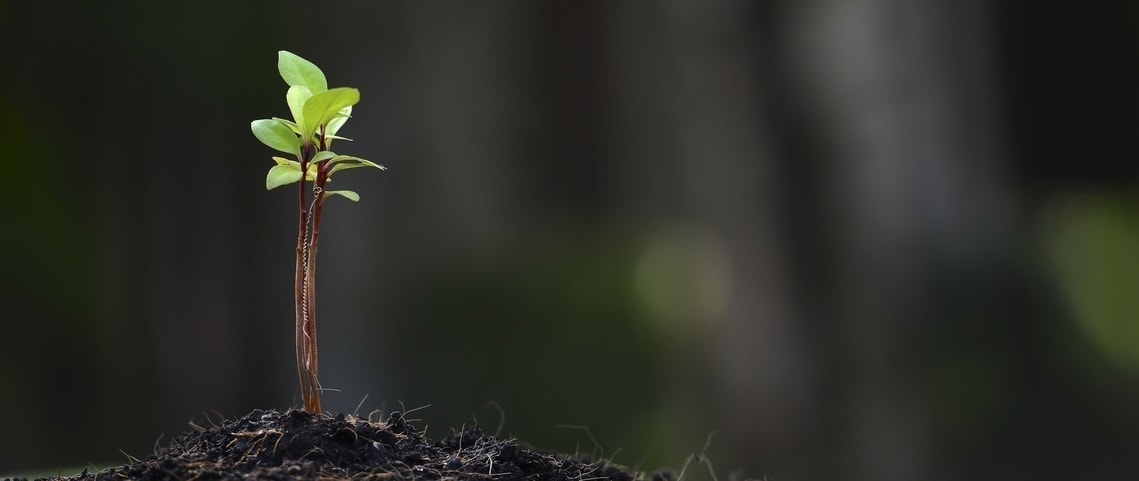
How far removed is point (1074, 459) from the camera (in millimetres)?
4820

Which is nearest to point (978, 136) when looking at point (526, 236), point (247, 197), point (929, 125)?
point (929, 125)

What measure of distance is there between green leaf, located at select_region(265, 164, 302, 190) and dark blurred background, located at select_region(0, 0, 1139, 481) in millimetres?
3959

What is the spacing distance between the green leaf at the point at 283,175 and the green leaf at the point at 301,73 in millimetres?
87

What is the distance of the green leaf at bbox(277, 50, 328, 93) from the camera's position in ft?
3.77

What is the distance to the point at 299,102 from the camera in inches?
44.0

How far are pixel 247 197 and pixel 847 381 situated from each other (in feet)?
10.5

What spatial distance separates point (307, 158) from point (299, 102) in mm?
57

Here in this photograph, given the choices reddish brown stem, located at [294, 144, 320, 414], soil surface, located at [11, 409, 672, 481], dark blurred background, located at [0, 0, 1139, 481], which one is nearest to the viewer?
soil surface, located at [11, 409, 672, 481]

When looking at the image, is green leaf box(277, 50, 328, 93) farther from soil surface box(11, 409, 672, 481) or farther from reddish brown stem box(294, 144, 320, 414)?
soil surface box(11, 409, 672, 481)

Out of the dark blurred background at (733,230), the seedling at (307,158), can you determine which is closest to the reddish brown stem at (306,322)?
the seedling at (307,158)

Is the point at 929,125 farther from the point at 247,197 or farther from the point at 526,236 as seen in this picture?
the point at 247,197

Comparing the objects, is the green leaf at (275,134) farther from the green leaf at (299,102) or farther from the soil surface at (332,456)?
the soil surface at (332,456)

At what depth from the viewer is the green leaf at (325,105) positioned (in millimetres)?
1047

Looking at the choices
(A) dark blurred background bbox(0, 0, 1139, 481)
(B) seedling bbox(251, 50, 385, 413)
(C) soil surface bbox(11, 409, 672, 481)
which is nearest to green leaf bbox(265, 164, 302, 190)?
(B) seedling bbox(251, 50, 385, 413)
